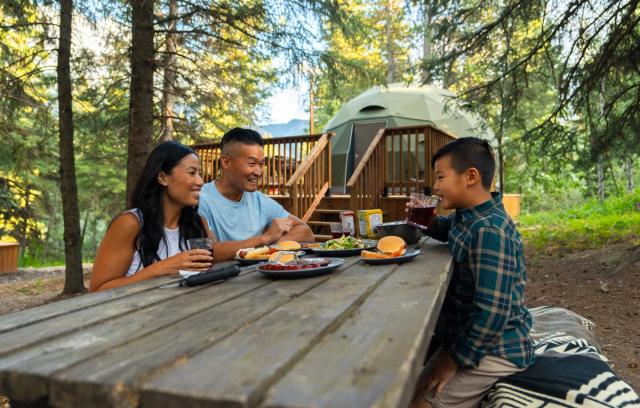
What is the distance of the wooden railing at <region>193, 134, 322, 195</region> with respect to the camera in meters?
8.83

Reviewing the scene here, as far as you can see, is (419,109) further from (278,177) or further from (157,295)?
(157,295)

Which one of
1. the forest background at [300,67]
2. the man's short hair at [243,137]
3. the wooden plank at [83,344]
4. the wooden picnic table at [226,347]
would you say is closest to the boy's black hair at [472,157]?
the wooden picnic table at [226,347]

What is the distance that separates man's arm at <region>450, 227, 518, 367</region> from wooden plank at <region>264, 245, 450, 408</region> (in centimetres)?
44

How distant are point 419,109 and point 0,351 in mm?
12565

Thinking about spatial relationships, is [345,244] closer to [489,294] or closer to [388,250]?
[388,250]

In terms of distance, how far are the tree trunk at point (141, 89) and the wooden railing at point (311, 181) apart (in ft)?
7.85

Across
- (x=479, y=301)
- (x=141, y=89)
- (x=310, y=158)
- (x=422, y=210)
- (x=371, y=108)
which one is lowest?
(x=479, y=301)

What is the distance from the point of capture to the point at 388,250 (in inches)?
88.1

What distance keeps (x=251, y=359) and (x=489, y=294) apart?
118cm

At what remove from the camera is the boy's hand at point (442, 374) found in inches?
74.5

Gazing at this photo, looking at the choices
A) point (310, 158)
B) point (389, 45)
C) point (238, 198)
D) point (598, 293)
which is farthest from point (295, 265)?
point (389, 45)

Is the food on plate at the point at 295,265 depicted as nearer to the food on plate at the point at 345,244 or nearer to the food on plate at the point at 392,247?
the food on plate at the point at 392,247

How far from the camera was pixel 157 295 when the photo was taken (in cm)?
163

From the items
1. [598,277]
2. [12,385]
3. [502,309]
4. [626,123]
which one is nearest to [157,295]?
[12,385]
